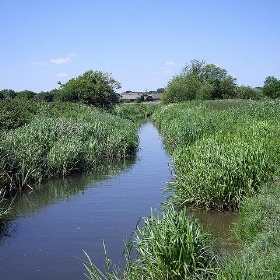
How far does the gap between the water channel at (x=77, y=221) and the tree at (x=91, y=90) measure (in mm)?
24304

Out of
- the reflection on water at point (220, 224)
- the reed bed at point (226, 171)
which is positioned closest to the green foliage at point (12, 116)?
the reed bed at point (226, 171)

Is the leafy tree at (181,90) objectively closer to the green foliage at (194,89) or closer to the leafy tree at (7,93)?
the green foliage at (194,89)

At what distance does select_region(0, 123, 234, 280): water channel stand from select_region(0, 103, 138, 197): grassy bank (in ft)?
2.11

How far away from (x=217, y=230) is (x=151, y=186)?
19.6 feet

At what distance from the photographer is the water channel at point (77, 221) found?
9.27 m

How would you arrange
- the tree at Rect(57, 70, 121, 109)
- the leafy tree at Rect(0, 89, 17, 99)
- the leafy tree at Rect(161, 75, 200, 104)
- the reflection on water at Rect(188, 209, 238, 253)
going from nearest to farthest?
the reflection on water at Rect(188, 209, 238, 253) → the tree at Rect(57, 70, 121, 109) → the leafy tree at Rect(0, 89, 17, 99) → the leafy tree at Rect(161, 75, 200, 104)

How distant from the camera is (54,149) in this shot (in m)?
17.9

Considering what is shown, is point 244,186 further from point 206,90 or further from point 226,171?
point 206,90

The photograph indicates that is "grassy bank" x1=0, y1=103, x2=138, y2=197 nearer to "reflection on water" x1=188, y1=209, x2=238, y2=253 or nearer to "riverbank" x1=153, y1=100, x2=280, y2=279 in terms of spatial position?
"riverbank" x1=153, y1=100, x2=280, y2=279

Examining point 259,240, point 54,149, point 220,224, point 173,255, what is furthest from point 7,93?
point 259,240

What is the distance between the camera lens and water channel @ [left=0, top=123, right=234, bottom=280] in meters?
9.27

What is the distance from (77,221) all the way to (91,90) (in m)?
31.6

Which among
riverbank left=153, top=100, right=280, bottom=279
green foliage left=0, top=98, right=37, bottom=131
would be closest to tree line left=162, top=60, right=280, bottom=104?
green foliage left=0, top=98, right=37, bottom=131

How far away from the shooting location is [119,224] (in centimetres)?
1174
